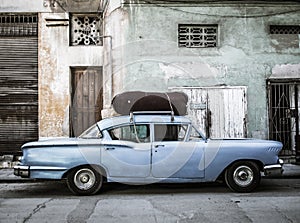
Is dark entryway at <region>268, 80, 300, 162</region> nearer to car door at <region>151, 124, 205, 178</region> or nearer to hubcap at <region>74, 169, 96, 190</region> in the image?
car door at <region>151, 124, 205, 178</region>

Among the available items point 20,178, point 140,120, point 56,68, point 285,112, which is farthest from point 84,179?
point 285,112

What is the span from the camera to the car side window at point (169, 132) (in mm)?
8641

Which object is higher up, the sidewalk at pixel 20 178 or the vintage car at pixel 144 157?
the vintage car at pixel 144 157

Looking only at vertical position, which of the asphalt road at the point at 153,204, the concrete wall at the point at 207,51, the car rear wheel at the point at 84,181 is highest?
the concrete wall at the point at 207,51

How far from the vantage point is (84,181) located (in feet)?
28.0

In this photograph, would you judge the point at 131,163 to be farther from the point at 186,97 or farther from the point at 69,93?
the point at 69,93

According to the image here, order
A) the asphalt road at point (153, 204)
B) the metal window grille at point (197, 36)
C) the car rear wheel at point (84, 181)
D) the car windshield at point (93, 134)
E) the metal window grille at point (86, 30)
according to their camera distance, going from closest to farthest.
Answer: the asphalt road at point (153, 204)
the car rear wheel at point (84, 181)
the car windshield at point (93, 134)
the metal window grille at point (197, 36)
the metal window grille at point (86, 30)

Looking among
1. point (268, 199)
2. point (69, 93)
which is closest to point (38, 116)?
point (69, 93)

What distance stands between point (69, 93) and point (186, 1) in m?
4.47

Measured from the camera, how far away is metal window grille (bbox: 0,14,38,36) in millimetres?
13422

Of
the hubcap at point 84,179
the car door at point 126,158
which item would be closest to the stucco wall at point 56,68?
the hubcap at point 84,179

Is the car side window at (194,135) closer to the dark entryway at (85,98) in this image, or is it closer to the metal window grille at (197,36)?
the metal window grille at (197,36)

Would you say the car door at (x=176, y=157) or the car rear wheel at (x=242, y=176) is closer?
the car door at (x=176, y=157)

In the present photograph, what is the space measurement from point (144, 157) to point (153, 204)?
1.15 meters
